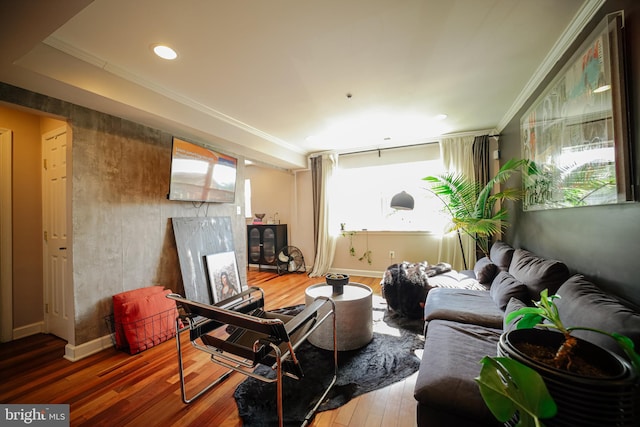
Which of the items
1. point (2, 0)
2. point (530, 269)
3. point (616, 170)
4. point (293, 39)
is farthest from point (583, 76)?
point (2, 0)

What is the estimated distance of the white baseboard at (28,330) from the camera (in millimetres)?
2466

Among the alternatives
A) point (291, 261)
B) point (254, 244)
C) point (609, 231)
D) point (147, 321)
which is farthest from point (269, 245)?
point (609, 231)

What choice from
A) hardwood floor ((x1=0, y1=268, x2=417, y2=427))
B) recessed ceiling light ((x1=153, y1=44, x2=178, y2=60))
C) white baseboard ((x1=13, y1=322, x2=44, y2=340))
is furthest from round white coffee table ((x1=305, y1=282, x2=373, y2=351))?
white baseboard ((x1=13, y1=322, x2=44, y2=340))

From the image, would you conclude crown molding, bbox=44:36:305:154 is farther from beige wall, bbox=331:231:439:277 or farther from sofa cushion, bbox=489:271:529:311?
sofa cushion, bbox=489:271:529:311

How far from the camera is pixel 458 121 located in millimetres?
3445

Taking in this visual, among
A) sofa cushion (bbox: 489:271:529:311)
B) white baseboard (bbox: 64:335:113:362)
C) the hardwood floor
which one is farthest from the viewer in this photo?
white baseboard (bbox: 64:335:113:362)

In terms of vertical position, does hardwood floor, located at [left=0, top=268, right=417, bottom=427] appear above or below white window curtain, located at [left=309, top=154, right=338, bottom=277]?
below

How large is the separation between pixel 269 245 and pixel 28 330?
3420mm

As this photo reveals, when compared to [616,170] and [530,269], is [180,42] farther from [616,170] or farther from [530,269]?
[530,269]

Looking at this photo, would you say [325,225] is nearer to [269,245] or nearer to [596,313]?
[269,245]

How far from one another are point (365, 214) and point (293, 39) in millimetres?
3479

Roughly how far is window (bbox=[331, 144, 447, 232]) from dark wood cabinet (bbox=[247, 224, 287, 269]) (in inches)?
50.2

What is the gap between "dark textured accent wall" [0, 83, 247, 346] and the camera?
2.12m

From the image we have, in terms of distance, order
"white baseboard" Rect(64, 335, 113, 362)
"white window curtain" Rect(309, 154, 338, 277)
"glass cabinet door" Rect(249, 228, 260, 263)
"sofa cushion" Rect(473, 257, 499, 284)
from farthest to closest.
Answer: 1. "glass cabinet door" Rect(249, 228, 260, 263)
2. "white window curtain" Rect(309, 154, 338, 277)
3. "sofa cushion" Rect(473, 257, 499, 284)
4. "white baseboard" Rect(64, 335, 113, 362)
